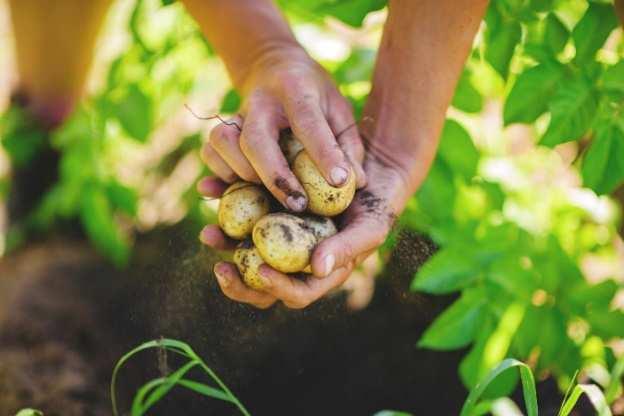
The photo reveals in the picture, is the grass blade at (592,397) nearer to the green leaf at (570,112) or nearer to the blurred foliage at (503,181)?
the blurred foliage at (503,181)

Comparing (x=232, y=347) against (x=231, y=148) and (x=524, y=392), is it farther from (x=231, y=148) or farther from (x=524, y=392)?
(x=524, y=392)

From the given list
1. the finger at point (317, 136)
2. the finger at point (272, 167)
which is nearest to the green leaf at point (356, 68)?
the finger at point (317, 136)

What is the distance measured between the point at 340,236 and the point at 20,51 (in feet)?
6.83

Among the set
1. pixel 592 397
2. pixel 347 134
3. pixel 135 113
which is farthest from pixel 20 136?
pixel 592 397

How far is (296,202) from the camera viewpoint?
5.10ft

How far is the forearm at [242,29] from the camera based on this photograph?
6.12 feet

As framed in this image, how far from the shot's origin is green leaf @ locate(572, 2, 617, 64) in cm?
163

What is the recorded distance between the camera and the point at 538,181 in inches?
107

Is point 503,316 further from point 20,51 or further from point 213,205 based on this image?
point 20,51

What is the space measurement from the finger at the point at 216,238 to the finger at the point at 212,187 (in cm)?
11

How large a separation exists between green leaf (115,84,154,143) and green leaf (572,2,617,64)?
4.10 ft

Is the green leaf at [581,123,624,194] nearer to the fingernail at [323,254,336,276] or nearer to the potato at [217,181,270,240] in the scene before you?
the fingernail at [323,254,336,276]

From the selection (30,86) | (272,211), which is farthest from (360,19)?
(30,86)

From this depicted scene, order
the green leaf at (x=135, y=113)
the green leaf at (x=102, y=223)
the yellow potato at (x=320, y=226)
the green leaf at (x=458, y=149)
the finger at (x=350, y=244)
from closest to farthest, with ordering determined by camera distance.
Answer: the finger at (x=350, y=244)
the yellow potato at (x=320, y=226)
the green leaf at (x=458, y=149)
the green leaf at (x=135, y=113)
the green leaf at (x=102, y=223)
